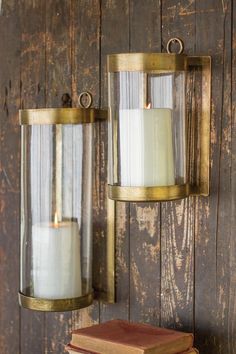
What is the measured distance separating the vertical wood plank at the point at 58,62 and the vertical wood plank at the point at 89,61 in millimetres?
18

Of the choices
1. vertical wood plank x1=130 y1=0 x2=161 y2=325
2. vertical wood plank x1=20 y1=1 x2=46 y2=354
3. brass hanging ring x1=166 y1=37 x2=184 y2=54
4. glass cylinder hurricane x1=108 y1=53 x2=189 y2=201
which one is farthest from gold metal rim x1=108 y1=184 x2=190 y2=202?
vertical wood plank x1=20 y1=1 x2=46 y2=354

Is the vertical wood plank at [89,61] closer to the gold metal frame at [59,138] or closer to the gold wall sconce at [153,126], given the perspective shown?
the gold metal frame at [59,138]

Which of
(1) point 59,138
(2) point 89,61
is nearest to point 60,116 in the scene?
(1) point 59,138

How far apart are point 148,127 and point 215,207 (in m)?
0.19

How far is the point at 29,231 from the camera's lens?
5.05 ft

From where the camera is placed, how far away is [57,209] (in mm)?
1520

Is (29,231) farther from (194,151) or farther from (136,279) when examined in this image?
A: (194,151)

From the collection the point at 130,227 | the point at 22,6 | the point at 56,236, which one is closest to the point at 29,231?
the point at 56,236

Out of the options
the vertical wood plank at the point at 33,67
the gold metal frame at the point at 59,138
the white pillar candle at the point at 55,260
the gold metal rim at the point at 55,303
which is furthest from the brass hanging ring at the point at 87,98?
the gold metal rim at the point at 55,303

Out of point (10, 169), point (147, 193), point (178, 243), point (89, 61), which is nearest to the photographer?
point (147, 193)

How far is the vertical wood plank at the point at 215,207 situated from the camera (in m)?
1.39

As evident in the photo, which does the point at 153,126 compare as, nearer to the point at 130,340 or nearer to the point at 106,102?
the point at 106,102

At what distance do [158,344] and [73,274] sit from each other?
0.26 metres

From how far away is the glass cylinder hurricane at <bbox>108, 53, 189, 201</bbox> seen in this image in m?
1.35
